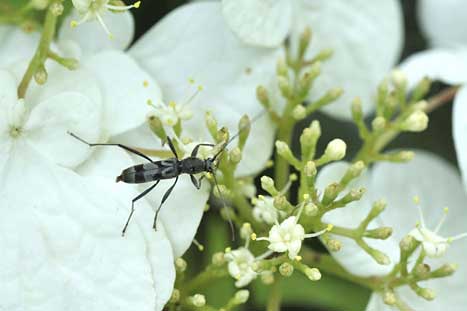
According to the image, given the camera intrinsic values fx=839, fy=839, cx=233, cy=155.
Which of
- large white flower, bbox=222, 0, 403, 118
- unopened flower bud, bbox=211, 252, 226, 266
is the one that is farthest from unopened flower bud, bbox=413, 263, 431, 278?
large white flower, bbox=222, 0, 403, 118

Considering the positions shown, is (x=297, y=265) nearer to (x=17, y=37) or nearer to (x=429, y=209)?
(x=429, y=209)

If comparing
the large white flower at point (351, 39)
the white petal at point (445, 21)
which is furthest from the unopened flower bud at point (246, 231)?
the white petal at point (445, 21)

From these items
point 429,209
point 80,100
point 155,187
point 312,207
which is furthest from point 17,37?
point 429,209

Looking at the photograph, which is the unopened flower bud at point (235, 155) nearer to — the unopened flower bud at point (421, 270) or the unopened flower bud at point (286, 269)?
the unopened flower bud at point (286, 269)

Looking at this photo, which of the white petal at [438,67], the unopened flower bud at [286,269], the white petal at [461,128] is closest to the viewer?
the unopened flower bud at [286,269]

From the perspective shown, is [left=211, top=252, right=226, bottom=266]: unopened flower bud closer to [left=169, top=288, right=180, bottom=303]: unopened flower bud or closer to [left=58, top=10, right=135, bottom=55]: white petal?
[left=169, top=288, right=180, bottom=303]: unopened flower bud

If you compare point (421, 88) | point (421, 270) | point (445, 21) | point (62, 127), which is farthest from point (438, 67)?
point (62, 127)
